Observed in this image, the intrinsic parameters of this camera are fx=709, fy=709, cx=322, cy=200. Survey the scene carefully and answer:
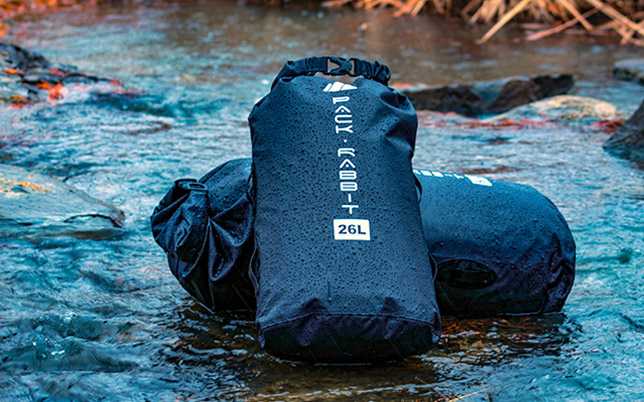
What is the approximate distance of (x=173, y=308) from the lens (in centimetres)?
266

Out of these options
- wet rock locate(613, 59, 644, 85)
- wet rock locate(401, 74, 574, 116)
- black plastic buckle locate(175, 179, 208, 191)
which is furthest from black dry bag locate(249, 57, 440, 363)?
wet rock locate(613, 59, 644, 85)

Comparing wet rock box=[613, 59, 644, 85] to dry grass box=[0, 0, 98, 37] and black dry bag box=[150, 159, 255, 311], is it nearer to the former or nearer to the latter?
black dry bag box=[150, 159, 255, 311]

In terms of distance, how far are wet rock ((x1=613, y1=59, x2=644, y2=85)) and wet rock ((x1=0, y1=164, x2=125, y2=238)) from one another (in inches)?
281

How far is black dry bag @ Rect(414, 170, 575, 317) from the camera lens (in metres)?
2.53

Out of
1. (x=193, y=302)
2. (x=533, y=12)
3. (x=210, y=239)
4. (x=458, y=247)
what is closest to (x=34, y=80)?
(x=193, y=302)

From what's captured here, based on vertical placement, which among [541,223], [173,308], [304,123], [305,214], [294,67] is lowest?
[173,308]

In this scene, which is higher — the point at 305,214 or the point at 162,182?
the point at 305,214

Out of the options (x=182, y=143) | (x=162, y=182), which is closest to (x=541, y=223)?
(x=162, y=182)

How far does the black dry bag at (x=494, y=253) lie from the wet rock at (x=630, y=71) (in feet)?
22.4

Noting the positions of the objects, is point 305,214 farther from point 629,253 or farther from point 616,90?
point 616,90

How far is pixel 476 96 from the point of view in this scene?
7.27m

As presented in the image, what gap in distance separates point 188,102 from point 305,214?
15.9 feet

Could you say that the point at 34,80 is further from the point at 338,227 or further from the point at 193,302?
the point at 338,227

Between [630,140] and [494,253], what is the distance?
2975 mm
